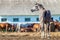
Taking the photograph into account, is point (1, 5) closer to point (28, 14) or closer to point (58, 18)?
point (28, 14)

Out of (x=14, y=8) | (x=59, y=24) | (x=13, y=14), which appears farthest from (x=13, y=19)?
(x=59, y=24)

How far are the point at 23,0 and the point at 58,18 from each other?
9713 mm

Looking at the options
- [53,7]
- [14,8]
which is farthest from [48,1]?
[14,8]

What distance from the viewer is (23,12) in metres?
43.6

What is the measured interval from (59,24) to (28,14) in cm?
1121

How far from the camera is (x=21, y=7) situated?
4597 centimetres

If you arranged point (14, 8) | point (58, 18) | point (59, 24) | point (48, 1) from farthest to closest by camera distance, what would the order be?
point (48, 1), point (14, 8), point (58, 18), point (59, 24)

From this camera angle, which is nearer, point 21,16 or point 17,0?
point 21,16

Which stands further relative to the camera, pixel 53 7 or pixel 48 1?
pixel 48 1

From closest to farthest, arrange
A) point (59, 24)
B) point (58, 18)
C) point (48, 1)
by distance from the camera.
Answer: point (59, 24) → point (58, 18) → point (48, 1)

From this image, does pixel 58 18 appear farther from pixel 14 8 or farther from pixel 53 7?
pixel 14 8

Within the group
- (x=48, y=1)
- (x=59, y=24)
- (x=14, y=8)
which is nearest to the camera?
(x=59, y=24)

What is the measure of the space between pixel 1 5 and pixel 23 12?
6.26 metres

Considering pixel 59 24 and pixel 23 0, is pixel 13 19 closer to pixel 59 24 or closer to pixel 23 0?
pixel 23 0
